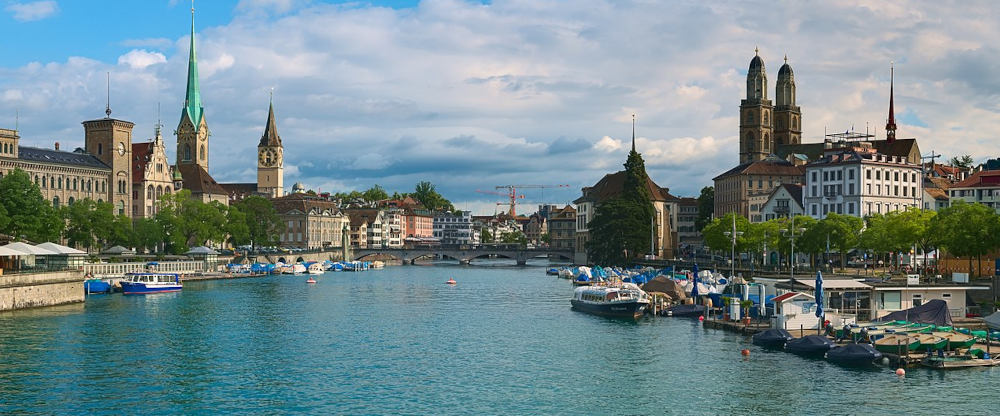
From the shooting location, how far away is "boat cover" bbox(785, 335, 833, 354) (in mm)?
50219

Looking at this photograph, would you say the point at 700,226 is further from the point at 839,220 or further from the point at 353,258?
the point at 839,220

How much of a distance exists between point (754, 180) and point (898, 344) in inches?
4266

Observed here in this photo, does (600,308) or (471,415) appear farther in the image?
(600,308)

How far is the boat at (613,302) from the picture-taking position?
242 ft

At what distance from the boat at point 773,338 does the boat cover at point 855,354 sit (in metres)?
4.18

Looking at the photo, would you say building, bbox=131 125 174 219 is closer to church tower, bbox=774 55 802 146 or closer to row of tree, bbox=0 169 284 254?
row of tree, bbox=0 169 284 254

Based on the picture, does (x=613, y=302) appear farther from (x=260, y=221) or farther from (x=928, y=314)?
(x=260, y=221)

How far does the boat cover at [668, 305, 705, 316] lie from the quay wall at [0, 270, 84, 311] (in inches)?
1880

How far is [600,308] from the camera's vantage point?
76.4 m

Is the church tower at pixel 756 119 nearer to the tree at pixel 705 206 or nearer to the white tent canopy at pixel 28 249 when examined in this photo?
the tree at pixel 705 206

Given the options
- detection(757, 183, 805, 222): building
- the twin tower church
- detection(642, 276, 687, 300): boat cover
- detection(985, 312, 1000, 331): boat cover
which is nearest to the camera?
detection(985, 312, 1000, 331): boat cover

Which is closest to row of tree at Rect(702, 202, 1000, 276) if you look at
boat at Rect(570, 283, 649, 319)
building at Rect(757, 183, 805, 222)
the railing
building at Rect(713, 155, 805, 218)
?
boat at Rect(570, 283, 649, 319)

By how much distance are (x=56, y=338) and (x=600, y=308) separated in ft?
125

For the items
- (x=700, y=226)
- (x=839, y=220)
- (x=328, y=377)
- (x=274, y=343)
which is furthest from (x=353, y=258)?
(x=328, y=377)
